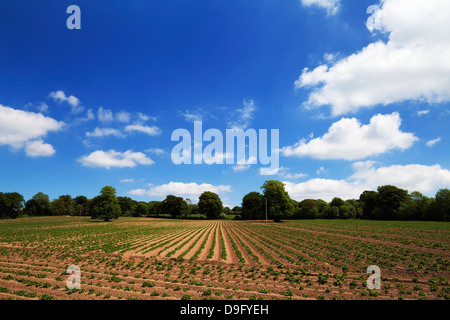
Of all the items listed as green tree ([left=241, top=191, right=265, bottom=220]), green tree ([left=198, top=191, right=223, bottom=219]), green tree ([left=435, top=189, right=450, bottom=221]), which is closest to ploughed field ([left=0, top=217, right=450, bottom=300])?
green tree ([left=435, top=189, right=450, bottom=221])

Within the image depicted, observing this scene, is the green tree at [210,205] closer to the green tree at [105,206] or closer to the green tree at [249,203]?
the green tree at [249,203]

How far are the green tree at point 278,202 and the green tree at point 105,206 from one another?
2137 inches

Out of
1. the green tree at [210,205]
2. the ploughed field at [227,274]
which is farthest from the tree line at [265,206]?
the ploughed field at [227,274]

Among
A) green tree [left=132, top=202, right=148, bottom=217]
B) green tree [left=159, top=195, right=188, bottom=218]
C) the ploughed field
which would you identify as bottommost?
green tree [left=132, top=202, right=148, bottom=217]

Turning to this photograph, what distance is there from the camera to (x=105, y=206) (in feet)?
238

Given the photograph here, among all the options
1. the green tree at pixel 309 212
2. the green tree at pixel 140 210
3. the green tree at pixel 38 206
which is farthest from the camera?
the green tree at pixel 140 210

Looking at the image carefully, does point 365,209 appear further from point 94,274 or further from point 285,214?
point 94,274

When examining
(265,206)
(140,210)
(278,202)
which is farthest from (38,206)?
(278,202)

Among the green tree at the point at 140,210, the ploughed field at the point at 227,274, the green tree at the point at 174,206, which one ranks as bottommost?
the green tree at the point at 140,210

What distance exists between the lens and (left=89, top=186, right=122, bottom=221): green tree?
72375 millimetres

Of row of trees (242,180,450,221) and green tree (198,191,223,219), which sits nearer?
row of trees (242,180,450,221)

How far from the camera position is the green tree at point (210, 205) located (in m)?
112

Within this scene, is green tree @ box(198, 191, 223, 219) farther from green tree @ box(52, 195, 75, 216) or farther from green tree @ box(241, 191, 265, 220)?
green tree @ box(52, 195, 75, 216)

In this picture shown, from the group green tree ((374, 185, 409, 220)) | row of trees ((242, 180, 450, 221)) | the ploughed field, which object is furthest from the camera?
green tree ((374, 185, 409, 220))
